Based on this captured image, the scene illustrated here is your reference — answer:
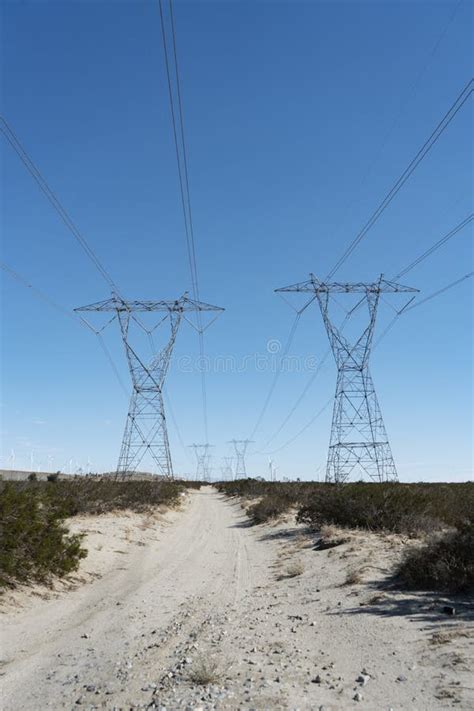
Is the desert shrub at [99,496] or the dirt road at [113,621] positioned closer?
the dirt road at [113,621]

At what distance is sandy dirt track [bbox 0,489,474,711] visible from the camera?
20.6ft

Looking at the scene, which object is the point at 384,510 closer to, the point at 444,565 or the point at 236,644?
the point at 444,565

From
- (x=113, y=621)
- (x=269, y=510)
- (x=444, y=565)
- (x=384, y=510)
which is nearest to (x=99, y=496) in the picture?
(x=269, y=510)

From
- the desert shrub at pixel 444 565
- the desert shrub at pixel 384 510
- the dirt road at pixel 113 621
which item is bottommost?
the dirt road at pixel 113 621

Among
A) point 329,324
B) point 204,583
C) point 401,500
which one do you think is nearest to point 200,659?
point 204,583

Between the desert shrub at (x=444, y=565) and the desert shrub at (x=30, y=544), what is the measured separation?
302 inches

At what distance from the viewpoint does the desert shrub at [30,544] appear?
37.5ft

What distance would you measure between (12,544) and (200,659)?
5929mm

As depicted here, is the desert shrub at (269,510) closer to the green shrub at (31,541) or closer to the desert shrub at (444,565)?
the green shrub at (31,541)

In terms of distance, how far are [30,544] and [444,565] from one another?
28.0 ft

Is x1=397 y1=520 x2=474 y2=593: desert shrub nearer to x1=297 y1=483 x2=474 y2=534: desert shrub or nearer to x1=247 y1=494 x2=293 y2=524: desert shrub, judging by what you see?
x1=297 y1=483 x2=474 y2=534: desert shrub

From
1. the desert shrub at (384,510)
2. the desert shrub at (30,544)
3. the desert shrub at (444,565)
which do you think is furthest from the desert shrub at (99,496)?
the desert shrub at (444,565)

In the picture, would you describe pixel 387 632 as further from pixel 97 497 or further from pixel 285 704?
pixel 97 497

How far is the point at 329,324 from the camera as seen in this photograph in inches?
1610
